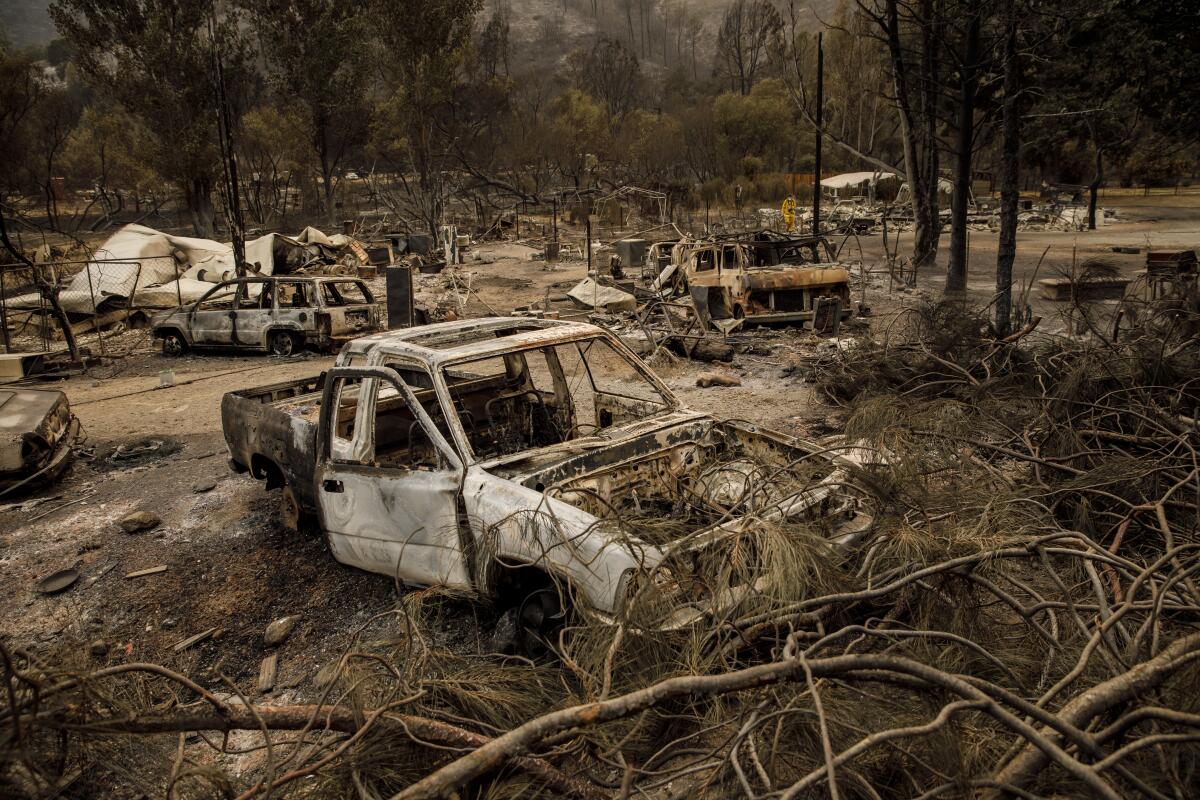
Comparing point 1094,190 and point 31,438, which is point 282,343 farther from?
point 1094,190

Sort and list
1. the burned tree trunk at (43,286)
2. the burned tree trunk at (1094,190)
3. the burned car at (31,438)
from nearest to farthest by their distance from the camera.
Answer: the burned car at (31,438)
the burned tree trunk at (43,286)
the burned tree trunk at (1094,190)

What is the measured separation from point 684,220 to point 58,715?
3344 cm

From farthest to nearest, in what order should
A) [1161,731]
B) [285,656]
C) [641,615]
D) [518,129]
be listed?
[518,129]
[285,656]
[641,615]
[1161,731]

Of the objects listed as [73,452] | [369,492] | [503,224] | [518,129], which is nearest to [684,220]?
[503,224]

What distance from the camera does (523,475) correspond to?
3885 mm

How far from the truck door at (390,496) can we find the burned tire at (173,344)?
34.3 feet

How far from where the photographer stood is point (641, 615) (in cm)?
288

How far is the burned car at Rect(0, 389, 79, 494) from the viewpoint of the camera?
6836mm

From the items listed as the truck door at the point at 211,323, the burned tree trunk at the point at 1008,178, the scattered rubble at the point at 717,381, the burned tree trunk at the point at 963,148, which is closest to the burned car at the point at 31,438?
the truck door at the point at 211,323

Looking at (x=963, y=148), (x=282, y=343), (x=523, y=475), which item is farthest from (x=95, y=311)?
(x=963, y=148)

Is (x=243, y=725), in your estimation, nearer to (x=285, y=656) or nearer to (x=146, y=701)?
(x=146, y=701)

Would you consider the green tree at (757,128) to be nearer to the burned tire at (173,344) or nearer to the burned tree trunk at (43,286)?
the burned tire at (173,344)

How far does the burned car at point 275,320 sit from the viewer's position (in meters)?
12.6

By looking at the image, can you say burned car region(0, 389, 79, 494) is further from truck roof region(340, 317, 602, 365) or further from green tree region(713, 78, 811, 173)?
green tree region(713, 78, 811, 173)
